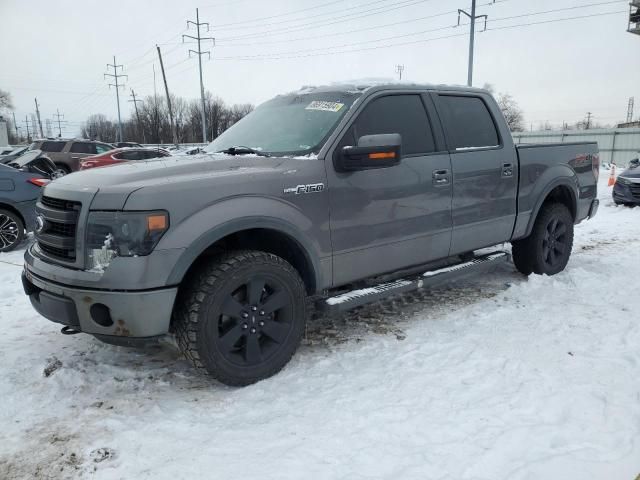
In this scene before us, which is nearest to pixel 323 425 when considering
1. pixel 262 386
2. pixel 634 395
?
pixel 262 386

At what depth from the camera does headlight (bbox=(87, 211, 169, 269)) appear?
8.71 feet

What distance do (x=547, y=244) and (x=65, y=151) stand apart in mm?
17914

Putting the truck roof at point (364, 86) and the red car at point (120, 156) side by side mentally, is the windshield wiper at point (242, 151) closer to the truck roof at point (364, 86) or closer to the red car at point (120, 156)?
the truck roof at point (364, 86)

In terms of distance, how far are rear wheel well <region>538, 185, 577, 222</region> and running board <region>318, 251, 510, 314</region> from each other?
40.5 inches

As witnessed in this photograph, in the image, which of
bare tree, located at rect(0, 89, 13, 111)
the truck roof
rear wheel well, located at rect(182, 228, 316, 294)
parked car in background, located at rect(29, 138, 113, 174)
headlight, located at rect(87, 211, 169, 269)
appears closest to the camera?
headlight, located at rect(87, 211, 169, 269)

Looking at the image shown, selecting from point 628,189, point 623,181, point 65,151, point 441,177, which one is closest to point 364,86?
point 441,177

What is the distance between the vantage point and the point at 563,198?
18.6 feet

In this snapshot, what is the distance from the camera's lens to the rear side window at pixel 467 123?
169 inches

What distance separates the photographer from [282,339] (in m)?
3.23

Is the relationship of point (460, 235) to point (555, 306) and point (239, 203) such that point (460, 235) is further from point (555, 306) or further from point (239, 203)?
point (239, 203)

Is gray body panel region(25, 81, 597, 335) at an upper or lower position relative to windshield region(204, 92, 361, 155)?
lower

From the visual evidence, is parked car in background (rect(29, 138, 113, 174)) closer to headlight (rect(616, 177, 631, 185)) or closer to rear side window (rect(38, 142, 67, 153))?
rear side window (rect(38, 142, 67, 153))

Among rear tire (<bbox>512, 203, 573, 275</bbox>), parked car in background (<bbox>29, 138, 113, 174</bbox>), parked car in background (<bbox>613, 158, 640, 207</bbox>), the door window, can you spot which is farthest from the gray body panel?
the door window

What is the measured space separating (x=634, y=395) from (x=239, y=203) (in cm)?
265
